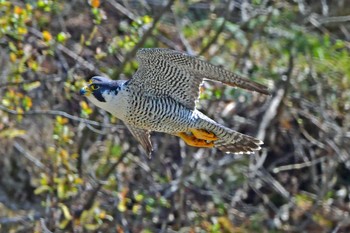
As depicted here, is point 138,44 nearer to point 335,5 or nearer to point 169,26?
point 169,26

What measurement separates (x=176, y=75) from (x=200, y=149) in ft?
7.83

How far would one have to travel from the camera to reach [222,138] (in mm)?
6055

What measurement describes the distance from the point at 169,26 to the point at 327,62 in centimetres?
150

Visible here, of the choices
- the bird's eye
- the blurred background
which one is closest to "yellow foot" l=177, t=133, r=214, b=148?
the bird's eye

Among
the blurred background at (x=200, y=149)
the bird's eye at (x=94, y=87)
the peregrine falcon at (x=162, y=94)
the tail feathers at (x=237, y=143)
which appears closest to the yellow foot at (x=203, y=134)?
the peregrine falcon at (x=162, y=94)

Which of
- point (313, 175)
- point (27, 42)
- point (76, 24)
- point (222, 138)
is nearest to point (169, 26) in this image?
point (76, 24)

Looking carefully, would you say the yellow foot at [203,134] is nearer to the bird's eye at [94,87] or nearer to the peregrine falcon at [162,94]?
the peregrine falcon at [162,94]

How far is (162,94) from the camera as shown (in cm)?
578

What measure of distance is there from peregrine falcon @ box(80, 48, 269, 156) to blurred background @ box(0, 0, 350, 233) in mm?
1441

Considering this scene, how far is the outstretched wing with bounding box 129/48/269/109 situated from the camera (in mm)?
5324

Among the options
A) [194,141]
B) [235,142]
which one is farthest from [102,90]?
[235,142]

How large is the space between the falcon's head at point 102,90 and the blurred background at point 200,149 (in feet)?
4.70

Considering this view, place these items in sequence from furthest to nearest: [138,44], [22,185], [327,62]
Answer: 1. [327,62]
2. [22,185]
3. [138,44]

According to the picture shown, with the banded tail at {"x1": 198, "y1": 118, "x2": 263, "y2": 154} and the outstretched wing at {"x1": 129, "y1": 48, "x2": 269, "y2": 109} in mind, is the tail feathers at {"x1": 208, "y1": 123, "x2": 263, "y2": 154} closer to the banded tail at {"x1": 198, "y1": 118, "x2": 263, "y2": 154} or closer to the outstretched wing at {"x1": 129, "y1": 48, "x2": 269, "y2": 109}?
the banded tail at {"x1": 198, "y1": 118, "x2": 263, "y2": 154}
